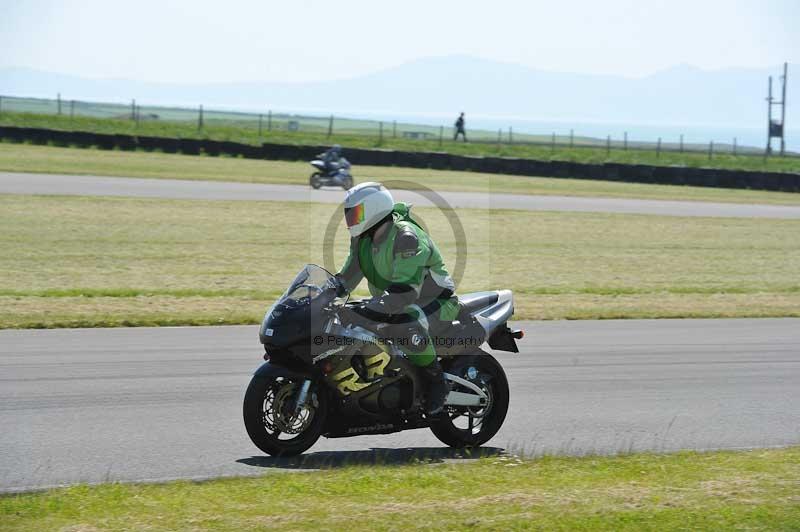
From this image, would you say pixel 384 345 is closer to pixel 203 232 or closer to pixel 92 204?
pixel 203 232

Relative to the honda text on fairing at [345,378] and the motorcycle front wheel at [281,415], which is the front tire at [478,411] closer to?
the honda text on fairing at [345,378]

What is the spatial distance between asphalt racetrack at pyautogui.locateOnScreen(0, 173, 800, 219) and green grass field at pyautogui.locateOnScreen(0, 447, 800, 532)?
73.2ft

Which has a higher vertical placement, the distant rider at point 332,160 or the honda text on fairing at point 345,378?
the distant rider at point 332,160

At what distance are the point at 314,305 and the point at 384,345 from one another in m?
0.59

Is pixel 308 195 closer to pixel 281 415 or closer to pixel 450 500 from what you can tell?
pixel 281 415

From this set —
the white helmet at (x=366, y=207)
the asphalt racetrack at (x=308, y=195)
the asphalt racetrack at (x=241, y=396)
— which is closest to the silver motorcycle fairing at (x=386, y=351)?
the asphalt racetrack at (x=241, y=396)

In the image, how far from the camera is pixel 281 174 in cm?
3791

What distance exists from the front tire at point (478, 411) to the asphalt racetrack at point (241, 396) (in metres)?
0.14

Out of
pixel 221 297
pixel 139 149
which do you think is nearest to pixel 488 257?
pixel 221 297

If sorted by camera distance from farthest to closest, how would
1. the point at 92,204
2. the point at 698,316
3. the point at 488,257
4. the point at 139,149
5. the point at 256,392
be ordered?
the point at 139,149 < the point at 92,204 < the point at 488,257 < the point at 698,316 < the point at 256,392

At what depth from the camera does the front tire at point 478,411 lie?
25.7 ft

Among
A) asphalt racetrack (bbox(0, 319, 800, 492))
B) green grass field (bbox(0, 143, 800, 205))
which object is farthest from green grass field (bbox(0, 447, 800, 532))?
green grass field (bbox(0, 143, 800, 205))

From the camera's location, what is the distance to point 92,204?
84.1 ft

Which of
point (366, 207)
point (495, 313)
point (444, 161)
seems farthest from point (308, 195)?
point (366, 207)
